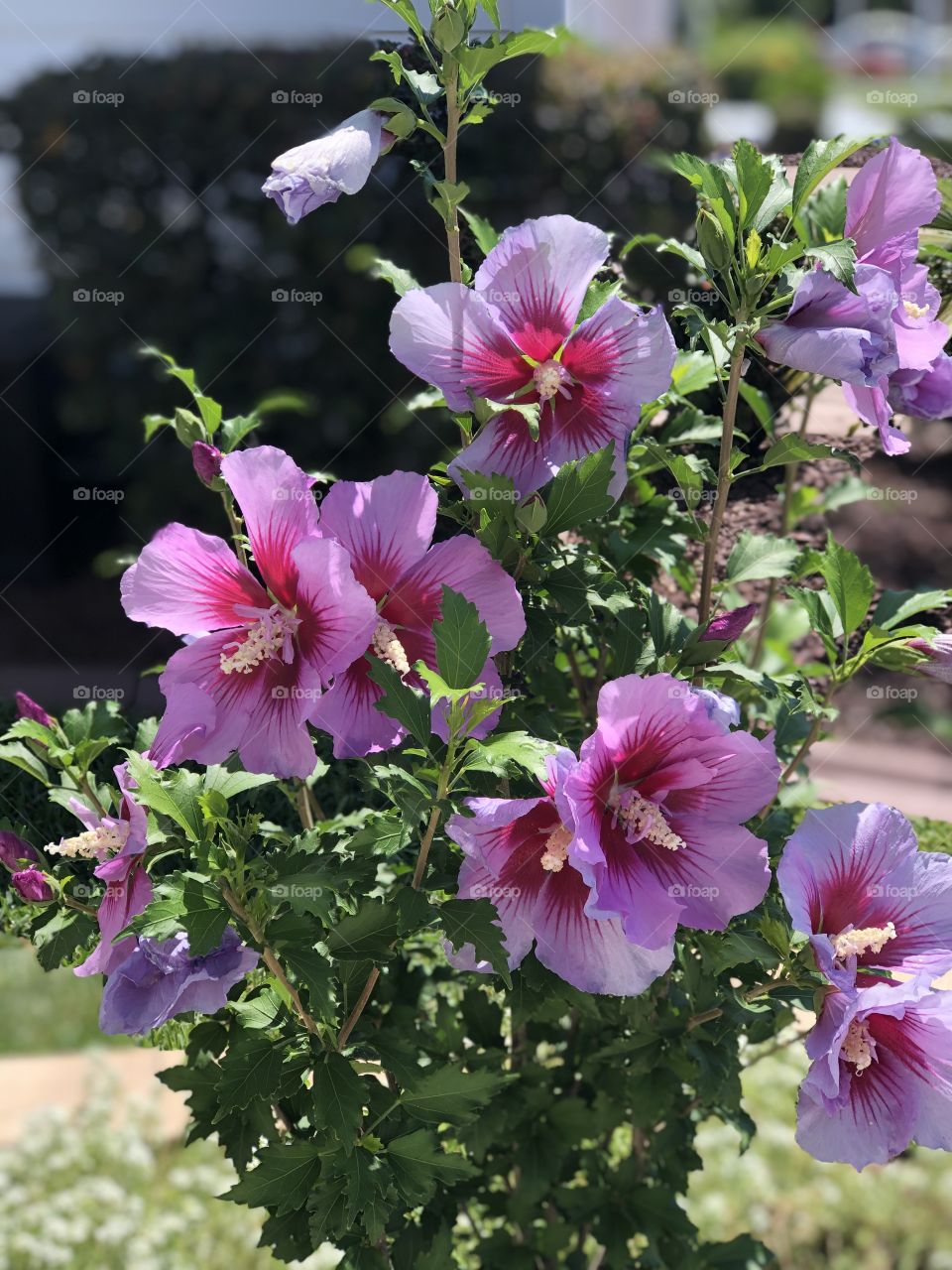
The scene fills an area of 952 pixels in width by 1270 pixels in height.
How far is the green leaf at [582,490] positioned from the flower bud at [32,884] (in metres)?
0.54

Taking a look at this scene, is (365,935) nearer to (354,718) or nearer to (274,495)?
(354,718)

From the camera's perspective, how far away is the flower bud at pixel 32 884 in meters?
1.16

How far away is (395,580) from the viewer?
3.64ft

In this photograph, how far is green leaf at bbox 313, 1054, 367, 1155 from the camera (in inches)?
44.1

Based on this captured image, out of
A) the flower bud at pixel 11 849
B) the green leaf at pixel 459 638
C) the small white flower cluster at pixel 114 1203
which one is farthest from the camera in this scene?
the small white flower cluster at pixel 114 1203

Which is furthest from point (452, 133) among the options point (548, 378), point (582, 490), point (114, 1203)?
point (114, 1203)

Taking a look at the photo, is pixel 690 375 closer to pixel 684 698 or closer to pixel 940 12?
pixel 684 698

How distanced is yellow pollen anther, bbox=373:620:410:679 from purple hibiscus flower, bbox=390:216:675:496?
0.14 meters

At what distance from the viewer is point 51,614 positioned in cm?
588

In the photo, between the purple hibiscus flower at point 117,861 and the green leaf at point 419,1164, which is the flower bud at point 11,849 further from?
the green leaf at point 419,1164

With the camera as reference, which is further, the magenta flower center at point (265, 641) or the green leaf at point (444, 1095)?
the green leaf at point (444, 1095)

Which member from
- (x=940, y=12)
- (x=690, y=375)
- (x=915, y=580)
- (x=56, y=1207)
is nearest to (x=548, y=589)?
(x=690, y=375)

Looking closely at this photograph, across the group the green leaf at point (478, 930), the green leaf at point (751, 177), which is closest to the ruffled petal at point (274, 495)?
→ the green leaf at point (478, 930)

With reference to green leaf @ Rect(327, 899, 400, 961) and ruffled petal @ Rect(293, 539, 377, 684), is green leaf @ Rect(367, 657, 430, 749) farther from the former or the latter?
green leaf @ Rect(327, 899, 400, 961)
